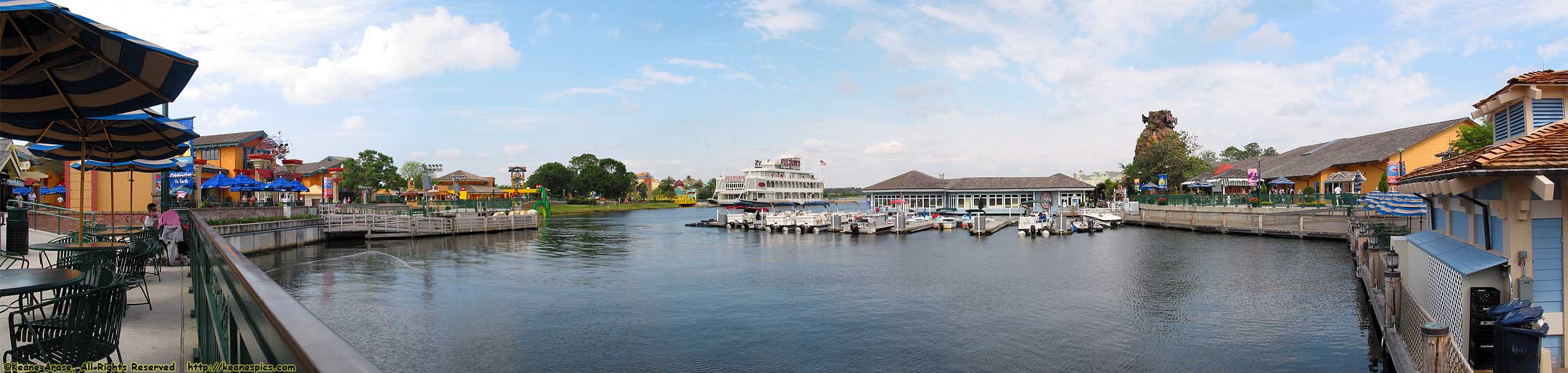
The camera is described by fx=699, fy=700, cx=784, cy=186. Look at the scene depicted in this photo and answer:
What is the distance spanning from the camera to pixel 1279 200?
125 ft

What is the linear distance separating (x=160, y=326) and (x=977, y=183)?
191 feet

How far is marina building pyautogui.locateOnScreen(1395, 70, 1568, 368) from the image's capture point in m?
6.25

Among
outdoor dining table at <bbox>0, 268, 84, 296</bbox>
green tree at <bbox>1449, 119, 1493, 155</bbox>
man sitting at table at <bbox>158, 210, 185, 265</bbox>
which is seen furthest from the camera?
green tree at <bbox>1449, 119, 1493, 155</bbox>

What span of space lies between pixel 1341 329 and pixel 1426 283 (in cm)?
351

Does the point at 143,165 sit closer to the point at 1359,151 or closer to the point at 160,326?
the point at 160,326

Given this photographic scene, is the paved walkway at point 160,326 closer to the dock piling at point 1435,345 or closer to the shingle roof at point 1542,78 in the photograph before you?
the dock piling at point 1435,345

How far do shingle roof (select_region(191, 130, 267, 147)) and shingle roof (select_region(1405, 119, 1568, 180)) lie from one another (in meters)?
51.1

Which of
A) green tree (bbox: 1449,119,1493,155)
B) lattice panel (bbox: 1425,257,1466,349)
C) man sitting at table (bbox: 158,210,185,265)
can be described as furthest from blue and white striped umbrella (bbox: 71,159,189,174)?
green tree (bbox: 1449,119,1493,155)

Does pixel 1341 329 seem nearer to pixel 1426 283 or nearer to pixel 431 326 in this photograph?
pixel 1426 283

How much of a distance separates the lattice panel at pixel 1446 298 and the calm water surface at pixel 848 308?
180 cm

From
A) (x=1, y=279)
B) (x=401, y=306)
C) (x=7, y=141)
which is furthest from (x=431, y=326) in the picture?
(x=7, y=141)

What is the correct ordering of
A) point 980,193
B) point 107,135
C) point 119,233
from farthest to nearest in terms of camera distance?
point 980,193 → point 119,233 → point 107,135

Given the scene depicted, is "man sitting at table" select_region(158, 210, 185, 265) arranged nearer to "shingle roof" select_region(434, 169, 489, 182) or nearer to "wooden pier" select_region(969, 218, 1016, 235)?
"wooden pier" select_region(969, 218, 1016, 235)

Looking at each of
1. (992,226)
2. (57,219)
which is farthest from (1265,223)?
(57,219)
